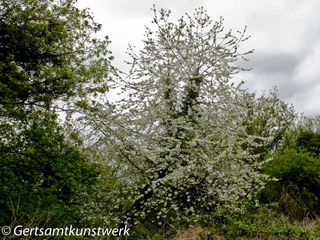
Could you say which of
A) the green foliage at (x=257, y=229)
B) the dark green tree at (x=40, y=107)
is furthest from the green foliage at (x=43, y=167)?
the green foliage at (x=257, y=229)

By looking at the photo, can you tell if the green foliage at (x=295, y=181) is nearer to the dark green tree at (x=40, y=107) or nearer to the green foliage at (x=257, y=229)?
the green foliage at (x=257, y=229)

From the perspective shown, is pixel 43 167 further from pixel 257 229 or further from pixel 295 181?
pixel 295 181

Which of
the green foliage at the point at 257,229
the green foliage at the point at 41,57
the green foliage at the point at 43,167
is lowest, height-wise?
the green foliage at the point at 257,229

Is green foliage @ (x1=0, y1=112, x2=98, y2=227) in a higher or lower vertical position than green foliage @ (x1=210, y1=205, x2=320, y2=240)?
higher

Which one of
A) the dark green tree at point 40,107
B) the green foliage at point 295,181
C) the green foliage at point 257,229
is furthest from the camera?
the green foliage at point 295,181

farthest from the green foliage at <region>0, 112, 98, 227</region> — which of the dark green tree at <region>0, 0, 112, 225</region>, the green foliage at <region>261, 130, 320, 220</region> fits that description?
the green foliage at <region>261, 130, 320, 220</region>

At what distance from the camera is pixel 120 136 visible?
9234mm

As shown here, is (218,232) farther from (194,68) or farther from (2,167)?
(2,167)

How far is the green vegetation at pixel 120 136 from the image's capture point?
8484mm

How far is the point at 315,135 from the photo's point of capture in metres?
16.5

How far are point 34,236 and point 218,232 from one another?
3450mm

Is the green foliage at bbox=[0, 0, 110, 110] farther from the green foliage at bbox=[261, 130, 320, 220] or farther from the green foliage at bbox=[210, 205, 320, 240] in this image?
the green foliage at bbox=[261, 130, 320, 220]

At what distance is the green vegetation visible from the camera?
848 cm

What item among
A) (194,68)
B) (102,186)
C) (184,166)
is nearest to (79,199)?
(102,186)
